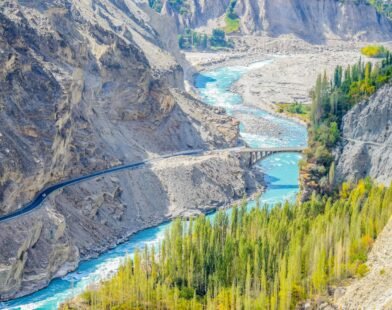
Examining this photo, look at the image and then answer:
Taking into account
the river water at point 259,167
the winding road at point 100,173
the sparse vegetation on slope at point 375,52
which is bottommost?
the river water at point 259,167

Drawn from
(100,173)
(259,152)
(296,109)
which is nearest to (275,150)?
(259,152)

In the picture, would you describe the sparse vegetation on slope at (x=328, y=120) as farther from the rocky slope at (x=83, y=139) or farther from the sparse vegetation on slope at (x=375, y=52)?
the sparse vegetation on slope at (x=375, y=52)

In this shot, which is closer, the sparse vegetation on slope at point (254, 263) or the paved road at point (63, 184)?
the sparse vegetation on slope at point (254, 263)

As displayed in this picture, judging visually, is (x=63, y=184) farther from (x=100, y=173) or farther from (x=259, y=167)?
(x=259, y=167)

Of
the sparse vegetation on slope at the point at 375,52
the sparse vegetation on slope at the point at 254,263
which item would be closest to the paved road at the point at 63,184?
the sparse vegetation on slope at the point at 254,263

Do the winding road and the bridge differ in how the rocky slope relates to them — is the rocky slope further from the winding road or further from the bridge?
the bridge

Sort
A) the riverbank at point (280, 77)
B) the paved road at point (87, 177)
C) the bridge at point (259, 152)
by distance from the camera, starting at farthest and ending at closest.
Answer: the riverbank at point (280, 77), the bridge at point (259, 152), the paved road at point (87, 177)
